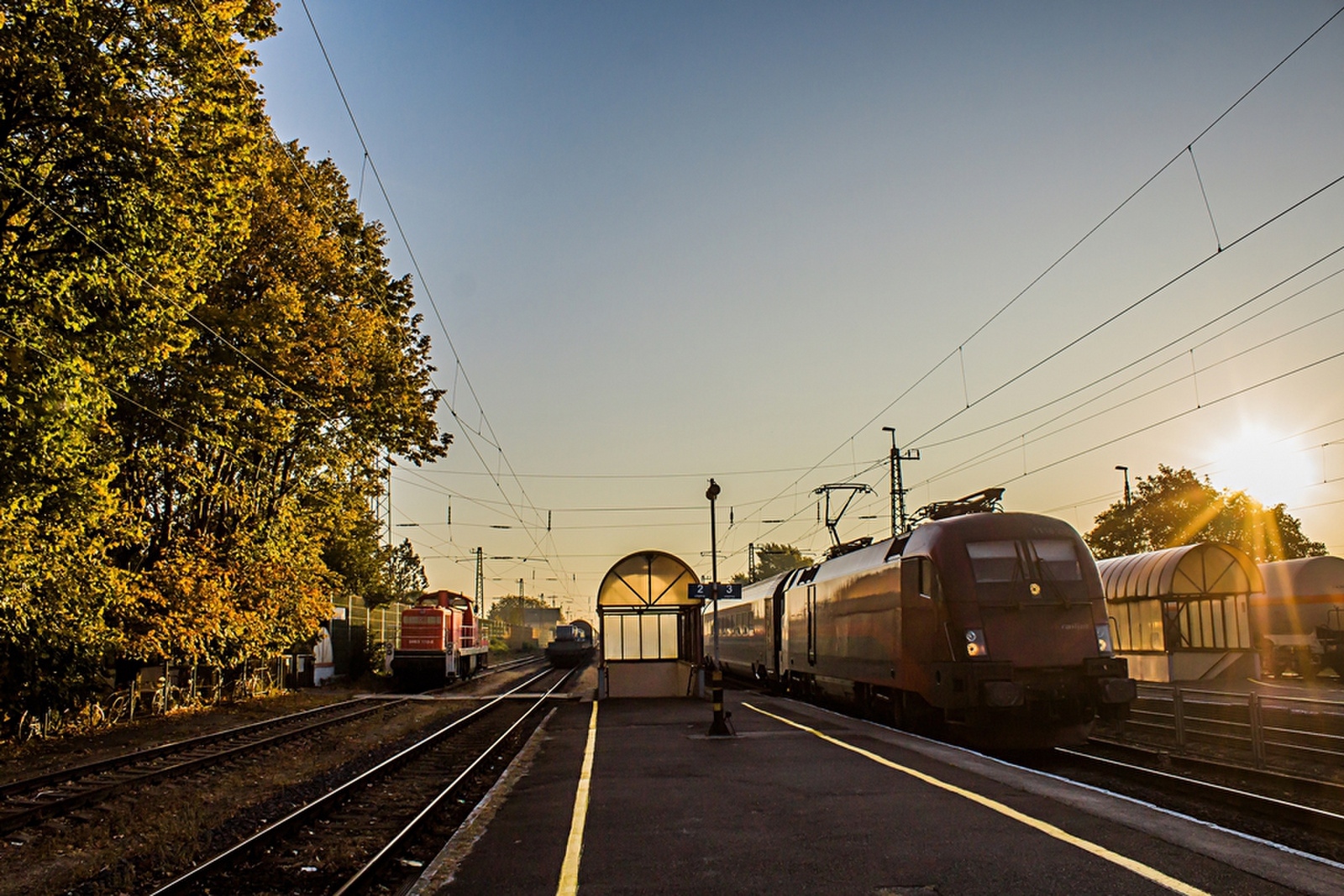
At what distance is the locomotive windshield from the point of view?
14.2 metres

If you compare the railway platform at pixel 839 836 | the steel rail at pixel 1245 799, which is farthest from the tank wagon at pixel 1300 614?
the railway platform at pixel 839 836

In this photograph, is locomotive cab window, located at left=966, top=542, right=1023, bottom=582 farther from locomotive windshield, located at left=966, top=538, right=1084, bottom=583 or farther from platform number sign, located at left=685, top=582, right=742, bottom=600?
platform number sign, located at left=685, top=582, right=742, bottom=600

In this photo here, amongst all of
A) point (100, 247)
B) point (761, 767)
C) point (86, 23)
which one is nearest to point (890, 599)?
point (761, 767)

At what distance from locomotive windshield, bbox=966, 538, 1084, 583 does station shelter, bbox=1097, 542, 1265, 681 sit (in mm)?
13079

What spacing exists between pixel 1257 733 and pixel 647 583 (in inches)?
671

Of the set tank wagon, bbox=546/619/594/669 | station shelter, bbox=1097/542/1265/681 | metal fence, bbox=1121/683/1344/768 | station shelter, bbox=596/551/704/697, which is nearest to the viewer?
metal fence, bbox=1121/683/1344/768

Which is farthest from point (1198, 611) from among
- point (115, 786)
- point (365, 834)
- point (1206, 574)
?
point (115, 786)

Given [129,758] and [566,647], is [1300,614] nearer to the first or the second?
[129,758]

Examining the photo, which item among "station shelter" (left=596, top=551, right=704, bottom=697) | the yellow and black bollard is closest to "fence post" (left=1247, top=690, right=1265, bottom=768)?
the yellow and black bollard

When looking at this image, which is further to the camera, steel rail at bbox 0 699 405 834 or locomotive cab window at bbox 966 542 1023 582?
locomotive cab window at bbox 966 542 1023 582

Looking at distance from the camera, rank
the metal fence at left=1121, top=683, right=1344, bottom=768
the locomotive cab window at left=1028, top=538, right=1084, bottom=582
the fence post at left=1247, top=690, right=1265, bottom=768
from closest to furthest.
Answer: the fence post at left=1247, top=690, right=1265, bottom=768
the metal fence at left=1121, top=683, right=1344, bottom=768
the locomotive cab window at left=1028, top=538, right=1084, bottom=582

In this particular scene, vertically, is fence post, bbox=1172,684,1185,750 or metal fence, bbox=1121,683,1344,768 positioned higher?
fence post, bbox=1172,684,1185,750

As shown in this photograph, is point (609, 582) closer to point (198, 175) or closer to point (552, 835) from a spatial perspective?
point (198, 175)

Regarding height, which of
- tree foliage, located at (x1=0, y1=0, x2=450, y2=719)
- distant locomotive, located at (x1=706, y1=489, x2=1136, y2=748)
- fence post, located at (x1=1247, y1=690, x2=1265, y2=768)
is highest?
tree foliage, located at (x1=0, y1=0, x2=450, y2=719)
